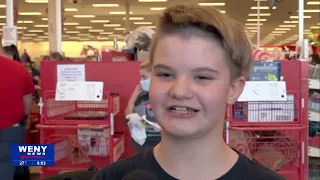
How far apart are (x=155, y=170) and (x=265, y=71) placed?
91.8 inches

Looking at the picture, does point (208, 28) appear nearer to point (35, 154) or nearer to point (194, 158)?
point (194, 158)

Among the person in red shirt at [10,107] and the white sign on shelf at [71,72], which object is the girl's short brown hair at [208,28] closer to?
the white sign on shelf at [71,72]

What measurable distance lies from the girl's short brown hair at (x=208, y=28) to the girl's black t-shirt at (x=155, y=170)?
0.21 meters

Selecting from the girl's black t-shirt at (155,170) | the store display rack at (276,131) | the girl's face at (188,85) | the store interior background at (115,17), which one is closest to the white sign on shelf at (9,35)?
the store display rack at (276,131)

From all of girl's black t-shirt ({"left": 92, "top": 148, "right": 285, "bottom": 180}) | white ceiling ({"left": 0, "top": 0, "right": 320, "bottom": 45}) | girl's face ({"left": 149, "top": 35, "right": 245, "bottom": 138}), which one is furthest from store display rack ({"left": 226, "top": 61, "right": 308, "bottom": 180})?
white ceiling ({"left": 0, "top": 0, "right": 320, "bottom": 45})

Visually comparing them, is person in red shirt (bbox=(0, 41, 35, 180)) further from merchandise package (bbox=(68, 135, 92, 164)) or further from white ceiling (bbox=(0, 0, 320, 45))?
white ceiling (bbox=(0, 0, 320, 45))

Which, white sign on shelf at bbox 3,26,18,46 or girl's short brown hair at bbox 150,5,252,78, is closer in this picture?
girl's short brown hair at bbox 150,5,252,78

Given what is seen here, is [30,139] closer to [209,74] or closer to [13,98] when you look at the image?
[13,98]

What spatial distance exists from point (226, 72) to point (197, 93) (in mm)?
93

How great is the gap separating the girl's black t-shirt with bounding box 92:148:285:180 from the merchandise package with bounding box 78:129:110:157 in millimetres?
2294

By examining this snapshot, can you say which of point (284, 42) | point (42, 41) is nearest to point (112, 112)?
point (42, 41)

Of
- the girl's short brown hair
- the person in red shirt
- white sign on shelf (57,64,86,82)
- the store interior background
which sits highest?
the store interior background

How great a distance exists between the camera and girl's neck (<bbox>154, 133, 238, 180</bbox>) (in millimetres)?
979

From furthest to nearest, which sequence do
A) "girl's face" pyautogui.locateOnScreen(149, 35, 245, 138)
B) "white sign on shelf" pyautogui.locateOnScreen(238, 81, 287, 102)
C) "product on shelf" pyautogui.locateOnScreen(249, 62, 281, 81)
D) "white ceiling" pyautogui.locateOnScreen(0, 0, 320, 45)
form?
1. "white ceiling" pyautogui.locateOnScreen(0, 0, 320, 45)
2. "product on shelf" pyautogui.locateOnScreen(249, 62, 281, 81)
3. "white sign on shelf" pyautogui.locateOnScreen(238, 81, 287, 102)
4. "girl's face" pyautogui.locateOnScreen(149, 35, 245, 138)
